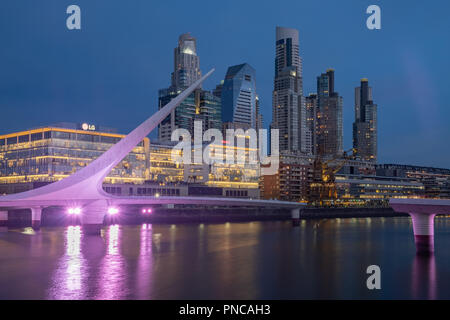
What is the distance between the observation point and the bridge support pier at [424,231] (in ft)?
135

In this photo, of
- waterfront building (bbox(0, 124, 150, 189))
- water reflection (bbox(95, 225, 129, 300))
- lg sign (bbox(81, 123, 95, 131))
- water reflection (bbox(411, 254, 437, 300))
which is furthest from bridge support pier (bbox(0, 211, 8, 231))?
water reflection (bbox(411, 254, 437, 300))

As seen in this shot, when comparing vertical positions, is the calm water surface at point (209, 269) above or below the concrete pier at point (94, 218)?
below

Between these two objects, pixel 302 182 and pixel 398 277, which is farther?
pixel 302 182

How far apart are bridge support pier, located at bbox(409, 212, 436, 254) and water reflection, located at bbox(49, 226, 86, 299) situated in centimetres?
2565

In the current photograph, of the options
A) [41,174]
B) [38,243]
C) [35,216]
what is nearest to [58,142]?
[41,174]

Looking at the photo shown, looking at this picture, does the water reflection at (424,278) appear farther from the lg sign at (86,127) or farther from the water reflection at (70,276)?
the lg sign at (86,127)

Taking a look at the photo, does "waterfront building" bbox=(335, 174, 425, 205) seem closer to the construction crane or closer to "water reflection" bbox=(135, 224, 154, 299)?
the construction crane

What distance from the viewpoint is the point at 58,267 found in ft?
108

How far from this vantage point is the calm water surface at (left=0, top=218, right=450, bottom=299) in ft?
85.5

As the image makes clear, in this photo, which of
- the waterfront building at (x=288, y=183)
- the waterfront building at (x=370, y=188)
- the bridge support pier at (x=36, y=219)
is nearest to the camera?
the bridge support pier at (x=36, y=219)

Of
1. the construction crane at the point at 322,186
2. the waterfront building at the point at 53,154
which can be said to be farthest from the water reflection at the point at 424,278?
the construction crane at the point at 322,186

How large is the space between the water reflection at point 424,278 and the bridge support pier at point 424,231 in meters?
1.22
